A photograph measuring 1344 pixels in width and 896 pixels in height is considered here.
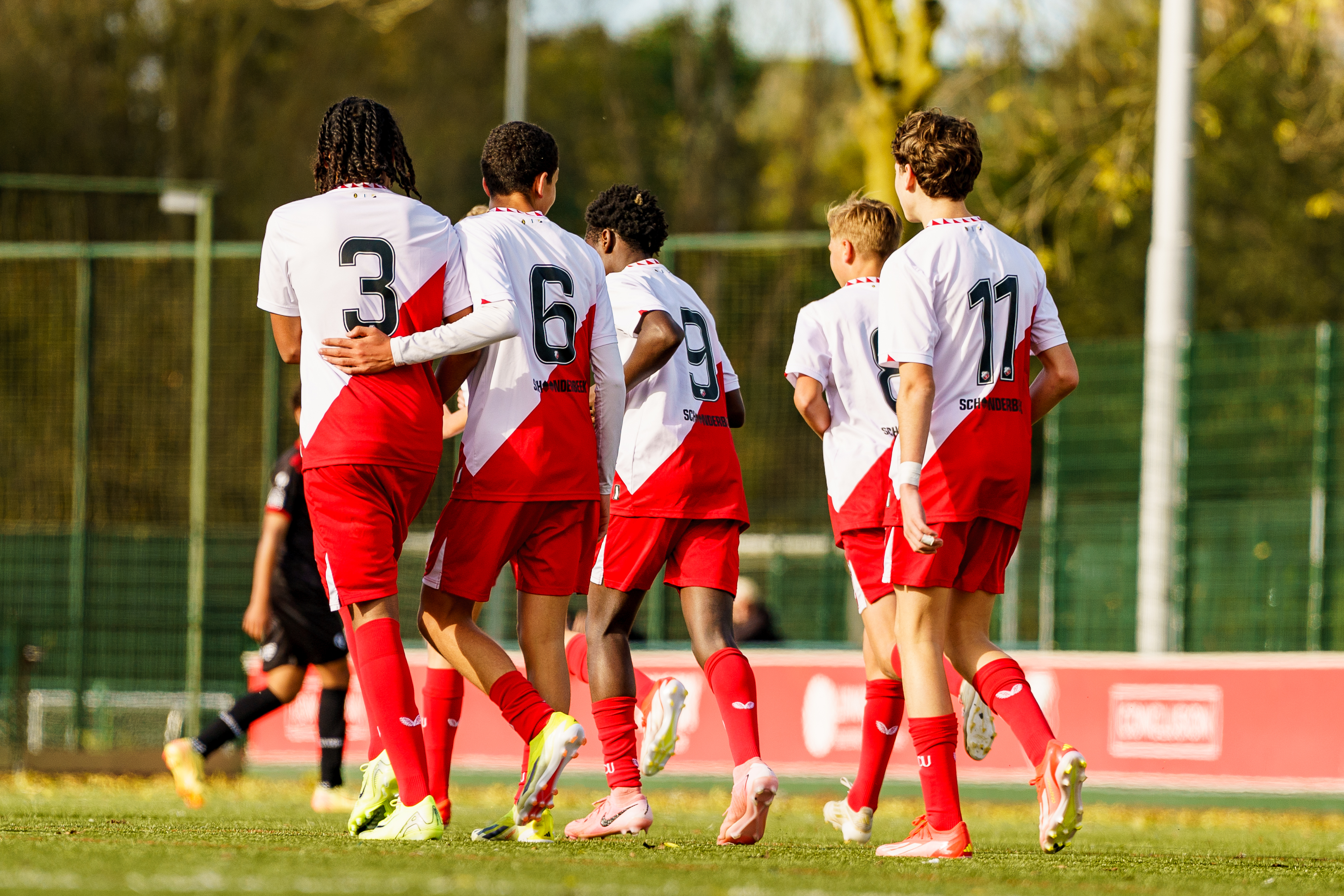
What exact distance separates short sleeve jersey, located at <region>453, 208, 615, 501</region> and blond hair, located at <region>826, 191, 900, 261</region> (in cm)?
122

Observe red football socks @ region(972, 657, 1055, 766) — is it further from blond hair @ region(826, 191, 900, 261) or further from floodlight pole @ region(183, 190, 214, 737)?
floodlight pole @ region(183, 190, 214, 737)

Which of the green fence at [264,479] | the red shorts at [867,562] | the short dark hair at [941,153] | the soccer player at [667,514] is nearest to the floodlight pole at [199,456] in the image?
the green fence at [264,479]

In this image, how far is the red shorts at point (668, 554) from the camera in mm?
6312

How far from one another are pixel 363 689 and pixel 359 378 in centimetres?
93

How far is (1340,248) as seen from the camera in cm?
3136

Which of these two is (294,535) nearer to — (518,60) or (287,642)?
(287,642)

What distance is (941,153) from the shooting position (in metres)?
5.53

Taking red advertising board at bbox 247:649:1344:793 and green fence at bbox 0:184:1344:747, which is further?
green fence at bbox 0:184:1344:747

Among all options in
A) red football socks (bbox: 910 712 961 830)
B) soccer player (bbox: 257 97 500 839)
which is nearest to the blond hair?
soccer player (bbox: 257 97 500 839)

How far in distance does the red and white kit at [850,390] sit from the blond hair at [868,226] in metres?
0.18

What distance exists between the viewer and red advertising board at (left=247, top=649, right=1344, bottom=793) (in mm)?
10125

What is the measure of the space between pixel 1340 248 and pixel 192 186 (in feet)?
77.1

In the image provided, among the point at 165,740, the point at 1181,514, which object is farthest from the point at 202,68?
the point at 1181,514

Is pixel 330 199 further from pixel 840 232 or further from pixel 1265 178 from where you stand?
pixel 1265 178
